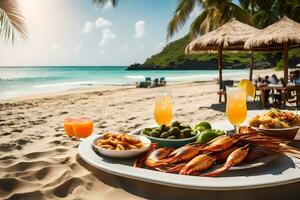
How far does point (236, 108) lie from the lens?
2.01 m

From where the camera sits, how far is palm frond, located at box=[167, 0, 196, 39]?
616 inches

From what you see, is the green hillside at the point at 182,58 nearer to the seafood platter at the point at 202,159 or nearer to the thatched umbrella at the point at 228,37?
the thatched umbrella at the point at 228,37

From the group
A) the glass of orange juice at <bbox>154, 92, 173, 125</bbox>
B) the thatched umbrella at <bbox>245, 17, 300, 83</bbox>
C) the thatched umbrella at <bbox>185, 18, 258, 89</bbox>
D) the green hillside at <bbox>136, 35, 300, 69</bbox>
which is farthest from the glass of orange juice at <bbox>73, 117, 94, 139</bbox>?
the green hillside at <bbox>136, 35, 300, 69</bbox>

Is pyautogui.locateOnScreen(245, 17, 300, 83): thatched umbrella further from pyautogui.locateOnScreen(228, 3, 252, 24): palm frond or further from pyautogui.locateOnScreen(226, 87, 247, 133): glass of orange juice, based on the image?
pyautogui.locateOnScreen(226, 87, 247, 133): glass of orange juice

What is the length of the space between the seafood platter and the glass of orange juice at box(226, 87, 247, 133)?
0.25 metres

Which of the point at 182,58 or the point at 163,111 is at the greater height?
the point at 182,58

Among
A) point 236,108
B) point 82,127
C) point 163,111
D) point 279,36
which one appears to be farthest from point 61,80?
point 236,108

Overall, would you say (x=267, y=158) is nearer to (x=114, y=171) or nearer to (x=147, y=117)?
(x=114, y=171)

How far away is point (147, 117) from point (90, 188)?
579 centimetres

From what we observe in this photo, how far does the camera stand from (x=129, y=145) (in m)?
1.66

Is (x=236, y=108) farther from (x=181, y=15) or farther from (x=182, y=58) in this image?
(x=182, y=58)

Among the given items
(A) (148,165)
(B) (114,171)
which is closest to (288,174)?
(A) (148,165)

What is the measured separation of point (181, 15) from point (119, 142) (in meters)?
14.8

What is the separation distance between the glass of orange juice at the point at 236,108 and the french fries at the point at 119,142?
63 cm
